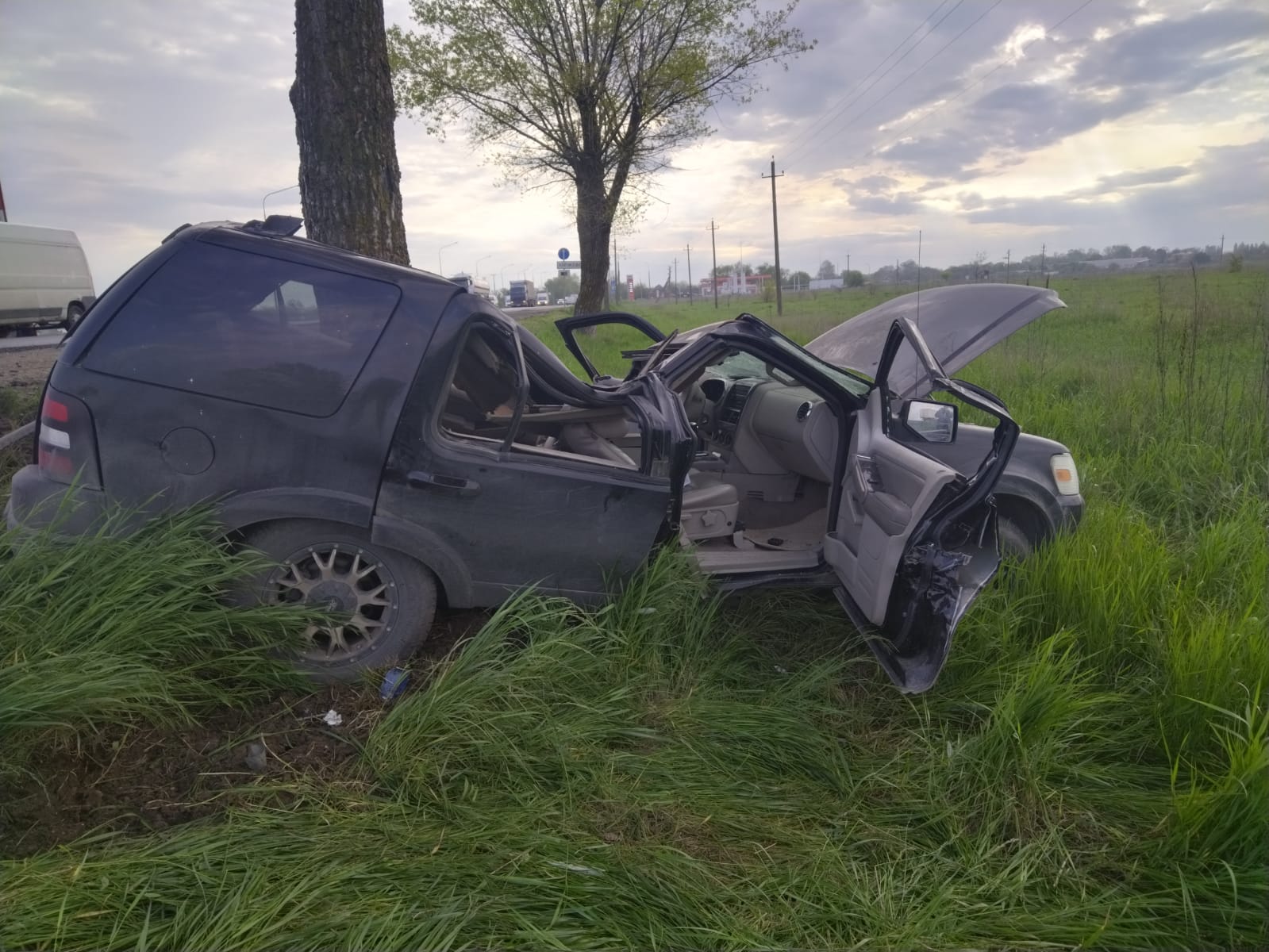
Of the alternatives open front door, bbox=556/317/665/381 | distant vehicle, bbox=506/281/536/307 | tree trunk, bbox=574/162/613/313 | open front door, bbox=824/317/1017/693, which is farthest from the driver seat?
distant vehicle, bbox=506/281/536/307

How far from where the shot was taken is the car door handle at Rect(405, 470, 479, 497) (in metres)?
3.19

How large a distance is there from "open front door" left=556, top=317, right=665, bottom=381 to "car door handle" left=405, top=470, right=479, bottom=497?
1.84 metres

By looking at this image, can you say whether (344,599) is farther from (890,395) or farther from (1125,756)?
(1125,756)

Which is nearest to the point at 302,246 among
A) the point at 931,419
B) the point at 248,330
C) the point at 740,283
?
the point at 248,330

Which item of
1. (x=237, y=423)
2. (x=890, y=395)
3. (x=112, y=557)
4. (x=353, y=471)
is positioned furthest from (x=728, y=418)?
(x=112, y=557)

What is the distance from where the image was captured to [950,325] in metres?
4.52

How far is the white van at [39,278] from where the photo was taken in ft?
55.5

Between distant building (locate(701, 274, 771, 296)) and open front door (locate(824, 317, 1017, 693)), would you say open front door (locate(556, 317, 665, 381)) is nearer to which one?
open front door (locate(824, 317, 1017, 693))

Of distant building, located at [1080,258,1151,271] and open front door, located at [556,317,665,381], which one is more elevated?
distant building, located at [1080,258,1151,271]

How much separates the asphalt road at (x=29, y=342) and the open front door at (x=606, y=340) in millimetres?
9315

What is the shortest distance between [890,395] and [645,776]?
2.24 metres

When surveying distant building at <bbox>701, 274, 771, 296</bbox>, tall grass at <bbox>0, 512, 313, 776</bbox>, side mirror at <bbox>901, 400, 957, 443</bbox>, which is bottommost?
tall grass at <bbox>0, 512, 313, 776</bbox>

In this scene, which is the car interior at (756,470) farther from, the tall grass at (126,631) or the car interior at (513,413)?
the tall grass at (126,631)

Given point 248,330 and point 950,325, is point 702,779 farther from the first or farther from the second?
point 950,325
